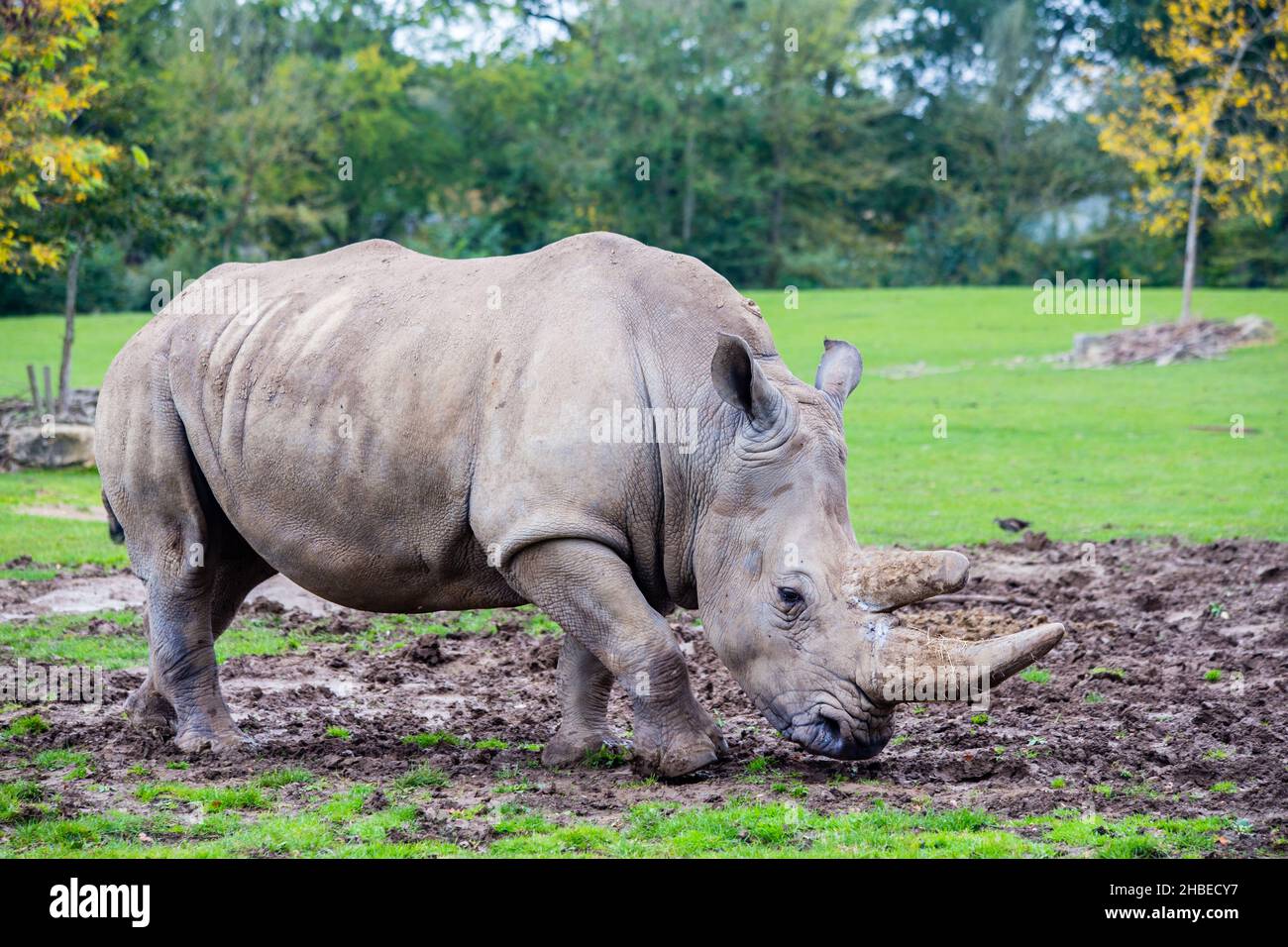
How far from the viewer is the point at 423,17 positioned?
5412 centimetres

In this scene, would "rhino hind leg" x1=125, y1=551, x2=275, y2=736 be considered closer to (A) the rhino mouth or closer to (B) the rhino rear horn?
(A) the rhino mouth

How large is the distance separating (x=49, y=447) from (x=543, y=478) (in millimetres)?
13856

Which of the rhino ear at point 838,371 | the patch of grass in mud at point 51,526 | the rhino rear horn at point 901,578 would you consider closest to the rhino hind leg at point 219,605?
the rhino ear at point 838,371

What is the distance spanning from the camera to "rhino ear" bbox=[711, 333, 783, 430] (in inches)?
249

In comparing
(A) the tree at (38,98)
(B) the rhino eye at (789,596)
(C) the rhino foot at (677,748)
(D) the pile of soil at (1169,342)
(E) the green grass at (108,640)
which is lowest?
(E) the green grass at (108,640)

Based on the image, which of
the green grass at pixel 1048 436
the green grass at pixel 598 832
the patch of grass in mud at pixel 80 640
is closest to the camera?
the green grass at pixel 598 832

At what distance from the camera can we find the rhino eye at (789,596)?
629 cm

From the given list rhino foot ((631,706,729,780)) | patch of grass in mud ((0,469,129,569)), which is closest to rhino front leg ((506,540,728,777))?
rhino foot ((631,706,729,780))

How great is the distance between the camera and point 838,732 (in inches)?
243

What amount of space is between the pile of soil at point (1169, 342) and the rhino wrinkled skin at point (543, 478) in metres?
22.6

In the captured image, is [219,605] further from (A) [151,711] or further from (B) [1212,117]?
(B) [1212,117]

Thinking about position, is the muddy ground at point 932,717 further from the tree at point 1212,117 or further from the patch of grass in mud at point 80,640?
the tree at point 1212,117
